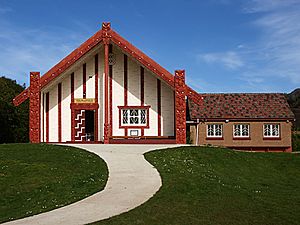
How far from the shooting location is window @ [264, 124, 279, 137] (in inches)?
1192

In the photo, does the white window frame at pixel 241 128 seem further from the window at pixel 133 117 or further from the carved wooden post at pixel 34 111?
the carved wooden post at pixel 34 111

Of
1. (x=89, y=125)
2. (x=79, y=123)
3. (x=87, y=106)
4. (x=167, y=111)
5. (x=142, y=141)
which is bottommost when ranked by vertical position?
(x=142, y=141)

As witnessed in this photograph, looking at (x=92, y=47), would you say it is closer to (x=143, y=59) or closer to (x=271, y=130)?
(x=143, y=59)

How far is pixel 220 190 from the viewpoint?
11.2 metres

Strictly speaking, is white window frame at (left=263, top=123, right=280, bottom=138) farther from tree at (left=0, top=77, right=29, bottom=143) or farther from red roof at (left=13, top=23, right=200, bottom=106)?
tree at (left=0, top=77, right=29, bottom=143)

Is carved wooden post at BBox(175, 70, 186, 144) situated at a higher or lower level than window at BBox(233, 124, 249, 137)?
higher

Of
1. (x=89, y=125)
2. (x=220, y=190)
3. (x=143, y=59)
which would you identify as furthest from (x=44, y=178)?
(x=89, y=125)

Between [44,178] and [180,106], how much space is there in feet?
39.6

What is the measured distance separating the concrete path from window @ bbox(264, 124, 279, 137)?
17.3m

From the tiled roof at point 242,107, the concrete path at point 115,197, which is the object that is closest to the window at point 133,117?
the tiled roof at point 242,107

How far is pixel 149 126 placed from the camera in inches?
1003

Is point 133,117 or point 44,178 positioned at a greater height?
point 133,117

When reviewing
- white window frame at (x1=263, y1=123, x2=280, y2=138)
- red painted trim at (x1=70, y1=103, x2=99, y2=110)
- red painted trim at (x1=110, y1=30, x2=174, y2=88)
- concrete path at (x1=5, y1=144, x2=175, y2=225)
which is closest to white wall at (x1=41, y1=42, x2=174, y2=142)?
red painted trim at (x1=70, y1=103, x2=99, y2=110)

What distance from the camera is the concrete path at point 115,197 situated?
8234mm
